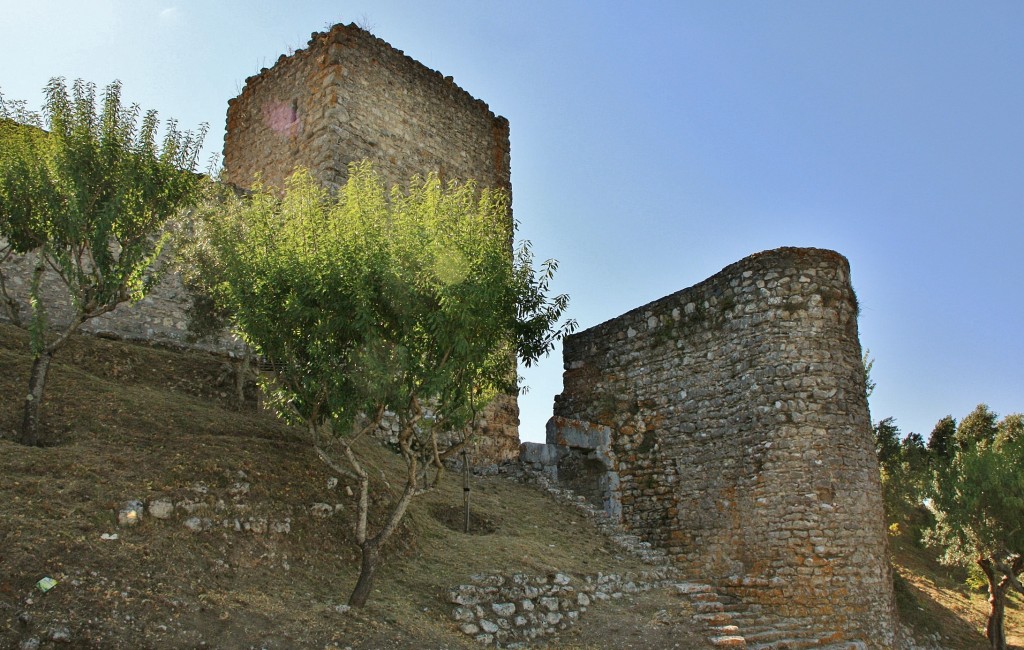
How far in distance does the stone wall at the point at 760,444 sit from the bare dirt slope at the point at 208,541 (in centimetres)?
134

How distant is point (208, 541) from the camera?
8.19 metres

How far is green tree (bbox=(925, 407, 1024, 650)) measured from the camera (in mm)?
17719

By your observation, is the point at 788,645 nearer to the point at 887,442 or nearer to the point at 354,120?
the point at 354,120

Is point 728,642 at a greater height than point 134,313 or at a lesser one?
lesser

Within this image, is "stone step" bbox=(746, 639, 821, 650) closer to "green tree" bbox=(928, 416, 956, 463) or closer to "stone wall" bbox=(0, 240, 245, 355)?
"stone wall" bbox=(0, 240, 245, 355)

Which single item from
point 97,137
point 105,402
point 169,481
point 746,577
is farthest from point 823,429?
point 97,137

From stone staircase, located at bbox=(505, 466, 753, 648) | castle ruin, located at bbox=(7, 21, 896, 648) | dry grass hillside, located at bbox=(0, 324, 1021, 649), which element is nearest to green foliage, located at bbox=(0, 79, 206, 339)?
dry grass hillside, located at bbox=(0, 324, 1021, 649)

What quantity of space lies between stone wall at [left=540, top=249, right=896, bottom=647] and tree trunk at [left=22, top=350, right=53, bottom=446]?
8.09m

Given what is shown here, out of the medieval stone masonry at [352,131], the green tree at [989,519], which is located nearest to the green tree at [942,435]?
the green tree at [989,519]

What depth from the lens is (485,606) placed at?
9.13 meters

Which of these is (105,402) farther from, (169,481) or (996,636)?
(996,636)

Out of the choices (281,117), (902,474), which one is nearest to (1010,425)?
(902,474)

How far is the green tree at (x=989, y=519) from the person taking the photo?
17.7 m

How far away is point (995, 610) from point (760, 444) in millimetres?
9650
